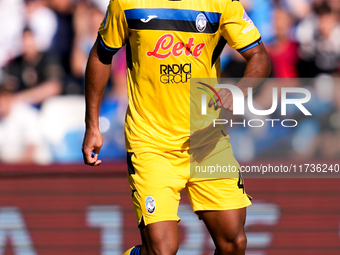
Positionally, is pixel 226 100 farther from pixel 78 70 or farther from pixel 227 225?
pixel 78 70

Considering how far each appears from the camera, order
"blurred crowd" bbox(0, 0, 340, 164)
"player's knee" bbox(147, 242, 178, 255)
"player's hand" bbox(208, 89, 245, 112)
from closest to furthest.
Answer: "player's hand" bbox(208, 89, 245, 112) < "player's knee" bbox(147, 242, 178, 255) < "blurred crowd" bbox(0, 0, 340, 164)

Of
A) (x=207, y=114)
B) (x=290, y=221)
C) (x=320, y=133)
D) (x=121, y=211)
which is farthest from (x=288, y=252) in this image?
(x=207, y=114)

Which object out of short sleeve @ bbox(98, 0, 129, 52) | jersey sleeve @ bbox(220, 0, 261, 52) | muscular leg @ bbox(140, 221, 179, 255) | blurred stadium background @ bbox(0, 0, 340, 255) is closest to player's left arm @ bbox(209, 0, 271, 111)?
jersey sleeve @ bbox(220, 0, 261, 52)

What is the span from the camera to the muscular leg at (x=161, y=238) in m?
3.35

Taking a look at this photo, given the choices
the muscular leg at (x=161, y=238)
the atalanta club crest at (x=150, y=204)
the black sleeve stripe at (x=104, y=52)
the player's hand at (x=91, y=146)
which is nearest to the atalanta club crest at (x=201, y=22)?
the black sleeve stripe at (x=104, y=52)

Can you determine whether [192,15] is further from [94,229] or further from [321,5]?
[321,5]

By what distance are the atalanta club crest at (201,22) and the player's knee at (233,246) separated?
4.89 ft

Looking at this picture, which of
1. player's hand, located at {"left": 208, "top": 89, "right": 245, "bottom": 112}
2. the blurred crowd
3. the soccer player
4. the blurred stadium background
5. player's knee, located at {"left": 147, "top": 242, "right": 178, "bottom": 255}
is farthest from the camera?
the blurred crowd

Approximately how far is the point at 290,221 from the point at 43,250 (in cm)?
277

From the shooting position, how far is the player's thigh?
362 cm

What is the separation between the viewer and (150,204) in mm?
3451

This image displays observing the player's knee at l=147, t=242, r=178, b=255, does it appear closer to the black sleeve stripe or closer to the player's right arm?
the player's right arm

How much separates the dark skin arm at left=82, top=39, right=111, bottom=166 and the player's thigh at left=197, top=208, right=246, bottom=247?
0.94 meters

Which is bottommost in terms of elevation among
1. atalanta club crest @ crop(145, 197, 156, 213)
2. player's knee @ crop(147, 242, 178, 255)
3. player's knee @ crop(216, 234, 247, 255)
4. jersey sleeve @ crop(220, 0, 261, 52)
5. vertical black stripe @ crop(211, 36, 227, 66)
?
player's knee @ crop(216, 234, 247, 255)
